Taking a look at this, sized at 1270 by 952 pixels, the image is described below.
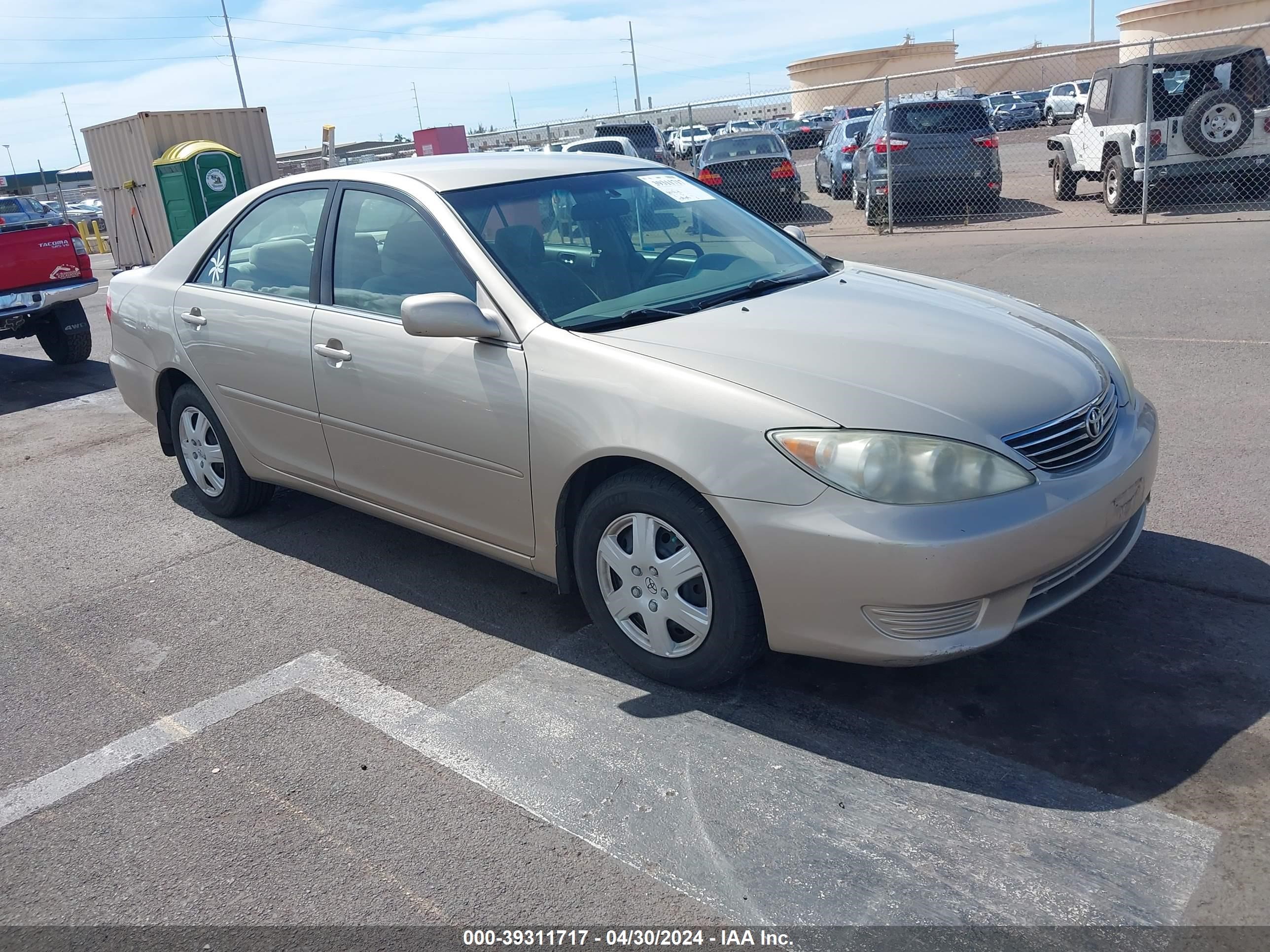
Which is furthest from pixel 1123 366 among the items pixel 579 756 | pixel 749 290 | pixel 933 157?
pixel 933 157

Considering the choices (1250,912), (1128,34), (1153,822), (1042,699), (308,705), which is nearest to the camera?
(1250,912)

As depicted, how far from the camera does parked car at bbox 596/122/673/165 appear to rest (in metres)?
20.1

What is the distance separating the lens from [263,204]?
4.89m

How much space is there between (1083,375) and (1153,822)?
1402mm

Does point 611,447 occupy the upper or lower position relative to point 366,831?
upper

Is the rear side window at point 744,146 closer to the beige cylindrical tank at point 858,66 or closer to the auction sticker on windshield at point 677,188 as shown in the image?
the auction sticker on windshield at point 677,188

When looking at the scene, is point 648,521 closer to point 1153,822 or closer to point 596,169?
point 1153,822

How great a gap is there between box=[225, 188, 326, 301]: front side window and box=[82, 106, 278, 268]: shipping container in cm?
1563

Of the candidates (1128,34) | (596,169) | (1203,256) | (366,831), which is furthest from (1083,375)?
(1128,34)

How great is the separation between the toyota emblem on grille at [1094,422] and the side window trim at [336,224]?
2.36 m

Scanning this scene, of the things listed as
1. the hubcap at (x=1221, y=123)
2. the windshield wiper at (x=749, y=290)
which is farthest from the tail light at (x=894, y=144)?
the windshield wiper at (x=749, y=290)

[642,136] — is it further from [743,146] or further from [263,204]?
[263,204]

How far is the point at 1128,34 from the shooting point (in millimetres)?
58906

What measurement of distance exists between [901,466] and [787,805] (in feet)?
3.16
